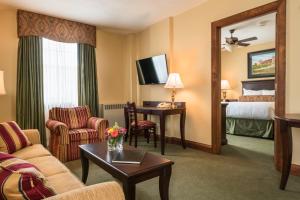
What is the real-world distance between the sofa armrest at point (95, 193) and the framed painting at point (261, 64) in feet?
21.6

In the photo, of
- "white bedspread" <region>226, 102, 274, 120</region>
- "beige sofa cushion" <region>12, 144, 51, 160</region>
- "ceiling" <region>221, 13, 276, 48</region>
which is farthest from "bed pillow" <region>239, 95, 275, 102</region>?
"beige sofa cushion" <region>12, 144, 51, 160</region>

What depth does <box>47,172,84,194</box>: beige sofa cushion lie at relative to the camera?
4.55 feet

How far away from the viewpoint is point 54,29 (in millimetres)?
4090

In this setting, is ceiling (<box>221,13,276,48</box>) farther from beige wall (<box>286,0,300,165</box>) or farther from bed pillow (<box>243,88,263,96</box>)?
beige wall (<box>286,0,300,165</box>)

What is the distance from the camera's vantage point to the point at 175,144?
13.7 ft

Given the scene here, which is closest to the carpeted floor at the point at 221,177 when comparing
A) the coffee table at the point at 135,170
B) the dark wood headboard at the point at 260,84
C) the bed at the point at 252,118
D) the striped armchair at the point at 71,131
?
the striped armchair at the point at 71,131

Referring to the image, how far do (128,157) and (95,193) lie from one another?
0.93 metres

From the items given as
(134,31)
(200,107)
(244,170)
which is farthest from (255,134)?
(134,31)

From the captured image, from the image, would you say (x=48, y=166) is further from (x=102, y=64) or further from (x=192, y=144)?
(x=102, y=64)

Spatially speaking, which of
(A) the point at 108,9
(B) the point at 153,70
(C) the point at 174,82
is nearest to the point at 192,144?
(C) the point at 174,82

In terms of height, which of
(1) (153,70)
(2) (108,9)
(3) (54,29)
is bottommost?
(1) (153,70)

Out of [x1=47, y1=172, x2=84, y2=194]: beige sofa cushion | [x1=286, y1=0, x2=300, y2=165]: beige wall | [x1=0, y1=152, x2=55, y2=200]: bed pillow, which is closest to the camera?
[x1=0, y1=152, x2=55, y2=200]: bed pillow

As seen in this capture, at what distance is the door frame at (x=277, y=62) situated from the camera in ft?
8.56

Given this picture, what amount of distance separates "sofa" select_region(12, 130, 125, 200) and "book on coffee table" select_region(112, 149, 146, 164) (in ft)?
1.19
